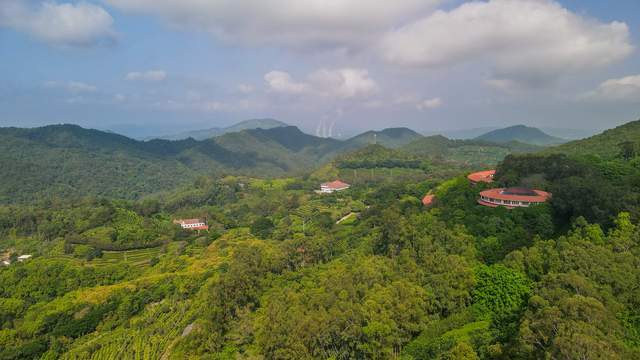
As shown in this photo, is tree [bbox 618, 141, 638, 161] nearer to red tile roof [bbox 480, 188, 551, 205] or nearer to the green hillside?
red tile roof [bbox 480, 188, 551, 205]

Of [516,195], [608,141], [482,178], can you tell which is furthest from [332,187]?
[516,195]

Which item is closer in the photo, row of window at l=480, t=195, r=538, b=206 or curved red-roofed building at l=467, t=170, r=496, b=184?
row of window at l=480, t=195, r=538, b=206

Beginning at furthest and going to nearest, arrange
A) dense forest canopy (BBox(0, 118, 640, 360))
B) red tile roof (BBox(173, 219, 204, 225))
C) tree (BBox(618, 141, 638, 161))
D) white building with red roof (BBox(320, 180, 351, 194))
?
1. white building with red roof (BBox(320, 180, 351, 194))
2. red tile roof (BBox(173, 219, 204, 225))
3. tree (BBox(618, 141, 638, 161))
4. dense forest canopy (BBox(0, 118, 640, 360))

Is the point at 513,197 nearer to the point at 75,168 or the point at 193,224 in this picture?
the point at 193,224

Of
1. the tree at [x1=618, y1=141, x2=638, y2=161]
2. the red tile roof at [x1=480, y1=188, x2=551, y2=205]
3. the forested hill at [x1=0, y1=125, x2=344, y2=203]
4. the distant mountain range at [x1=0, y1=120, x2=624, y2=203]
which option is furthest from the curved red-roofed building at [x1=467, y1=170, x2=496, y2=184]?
the forested hill at [x1=0, y1=125, x2=344, y2=203]

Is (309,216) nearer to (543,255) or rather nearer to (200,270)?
(200,270)

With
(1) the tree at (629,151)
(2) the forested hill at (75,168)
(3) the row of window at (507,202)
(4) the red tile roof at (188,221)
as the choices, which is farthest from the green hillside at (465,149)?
(3) the row of window at (507,202)

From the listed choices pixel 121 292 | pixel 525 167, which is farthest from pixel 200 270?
pixel 525 167
